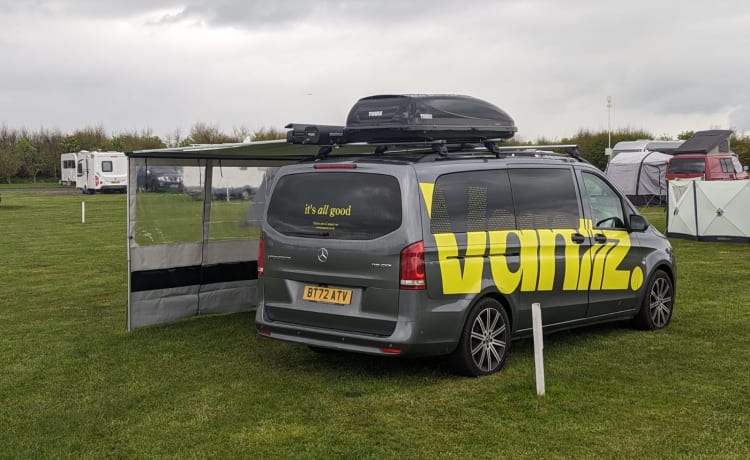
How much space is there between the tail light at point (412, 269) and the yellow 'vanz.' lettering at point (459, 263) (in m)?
0.20

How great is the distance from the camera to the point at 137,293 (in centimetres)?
1002

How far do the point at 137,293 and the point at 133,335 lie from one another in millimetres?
464

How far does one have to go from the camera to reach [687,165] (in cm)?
3338

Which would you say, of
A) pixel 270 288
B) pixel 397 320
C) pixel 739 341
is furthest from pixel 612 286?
pixel 270 288

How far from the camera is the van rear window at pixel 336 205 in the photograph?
286 inches

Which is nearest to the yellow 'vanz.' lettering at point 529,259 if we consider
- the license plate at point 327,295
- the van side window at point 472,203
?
the van side window at point 472,203

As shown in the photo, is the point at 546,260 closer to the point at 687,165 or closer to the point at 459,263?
the point at 459,263

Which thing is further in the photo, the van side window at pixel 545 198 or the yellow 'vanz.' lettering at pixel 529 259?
the van side window at pixel 545 198

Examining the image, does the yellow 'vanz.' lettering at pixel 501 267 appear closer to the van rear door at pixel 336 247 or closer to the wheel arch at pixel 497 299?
the wheel arch at pixel 497 299

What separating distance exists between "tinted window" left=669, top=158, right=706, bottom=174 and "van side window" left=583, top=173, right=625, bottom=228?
25561 mm

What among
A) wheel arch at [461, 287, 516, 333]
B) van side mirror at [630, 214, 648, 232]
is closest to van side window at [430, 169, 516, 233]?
wheel arch at [461, 287, 516, 333]

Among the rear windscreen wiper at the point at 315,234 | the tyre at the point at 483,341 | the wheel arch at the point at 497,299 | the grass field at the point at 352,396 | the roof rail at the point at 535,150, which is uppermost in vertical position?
the roof rail at the point at 535,150

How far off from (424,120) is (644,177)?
30106 millimetres

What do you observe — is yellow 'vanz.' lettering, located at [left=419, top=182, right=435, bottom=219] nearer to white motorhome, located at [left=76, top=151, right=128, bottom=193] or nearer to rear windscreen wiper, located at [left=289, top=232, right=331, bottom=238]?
rear windscreen wiper, located at [left=289, top=232, right=331, bottom=238]
